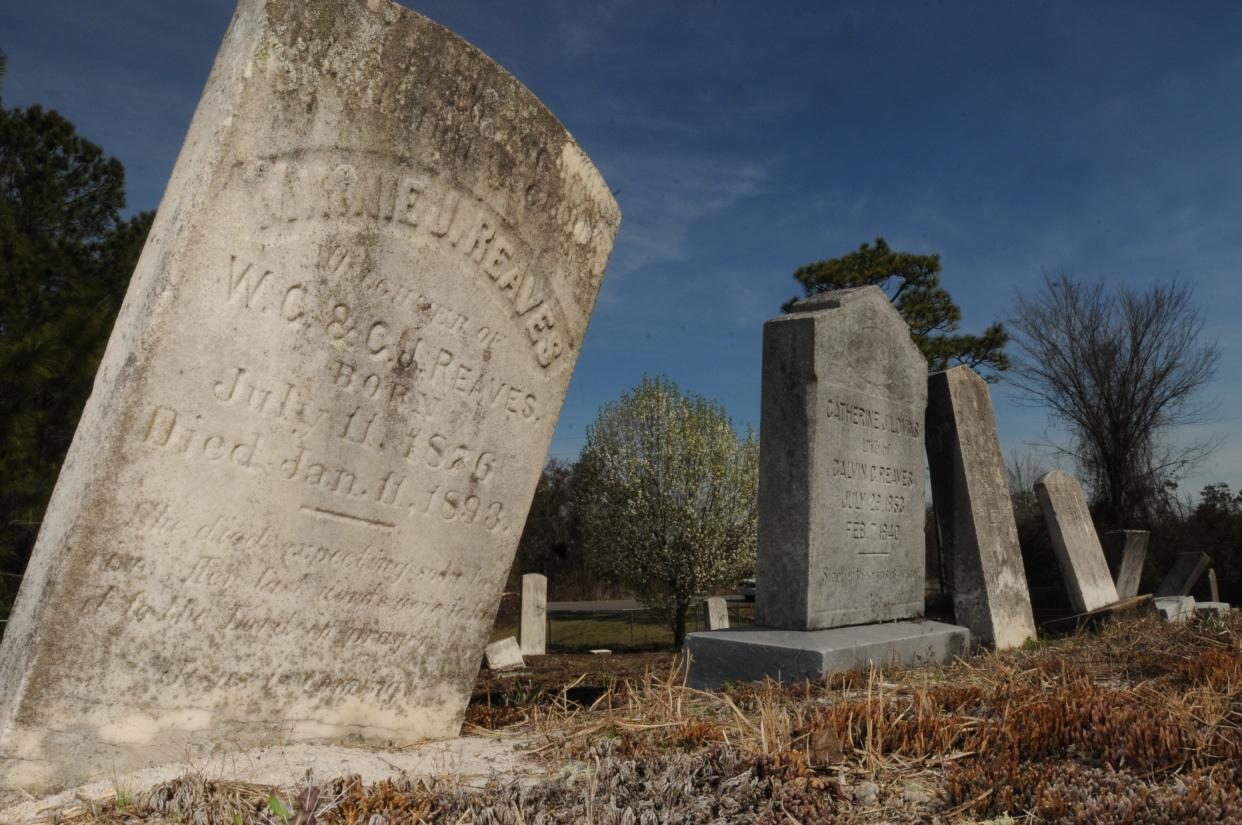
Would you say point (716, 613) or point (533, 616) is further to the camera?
point (716, 613)

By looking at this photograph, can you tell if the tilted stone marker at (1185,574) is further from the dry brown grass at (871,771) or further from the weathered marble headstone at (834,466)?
the dry brown grass at (871,771)

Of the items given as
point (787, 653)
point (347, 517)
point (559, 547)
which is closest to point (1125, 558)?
point (787, 653)

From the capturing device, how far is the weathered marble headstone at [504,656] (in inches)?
385

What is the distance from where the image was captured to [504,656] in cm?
996

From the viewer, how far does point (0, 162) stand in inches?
577

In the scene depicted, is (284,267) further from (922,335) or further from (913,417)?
(922,335)

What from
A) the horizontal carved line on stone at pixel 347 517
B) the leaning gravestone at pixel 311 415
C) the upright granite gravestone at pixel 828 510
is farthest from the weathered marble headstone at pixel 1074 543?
the horizontal carved line on stone at pixel 347 517

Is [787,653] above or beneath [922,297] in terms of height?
beneath

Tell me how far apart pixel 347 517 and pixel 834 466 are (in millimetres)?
3407

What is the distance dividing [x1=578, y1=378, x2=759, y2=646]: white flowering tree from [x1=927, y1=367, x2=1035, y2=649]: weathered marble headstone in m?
15.2

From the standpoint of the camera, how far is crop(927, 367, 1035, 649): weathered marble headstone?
777 cm

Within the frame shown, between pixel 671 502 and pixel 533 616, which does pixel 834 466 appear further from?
pixel 671 502

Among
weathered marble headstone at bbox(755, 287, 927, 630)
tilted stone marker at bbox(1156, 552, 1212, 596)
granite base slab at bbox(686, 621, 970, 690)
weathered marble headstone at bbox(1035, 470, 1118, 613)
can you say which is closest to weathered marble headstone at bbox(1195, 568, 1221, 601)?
tilted stone marker at bbox(1156, 552, 1212, 596)

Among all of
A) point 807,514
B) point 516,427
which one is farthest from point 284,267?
point 807,514
